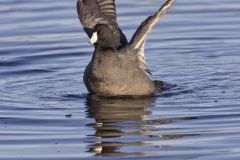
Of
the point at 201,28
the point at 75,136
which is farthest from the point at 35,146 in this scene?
the point at 201,28

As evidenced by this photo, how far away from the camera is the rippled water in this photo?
28.9ft

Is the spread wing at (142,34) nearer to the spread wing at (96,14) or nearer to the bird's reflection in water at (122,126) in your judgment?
the spread wing at (96,14)

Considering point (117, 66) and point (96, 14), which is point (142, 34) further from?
point (96, 14)

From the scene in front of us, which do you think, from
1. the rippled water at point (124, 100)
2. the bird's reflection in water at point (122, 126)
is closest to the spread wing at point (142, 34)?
the rippled water at point (124, 100)

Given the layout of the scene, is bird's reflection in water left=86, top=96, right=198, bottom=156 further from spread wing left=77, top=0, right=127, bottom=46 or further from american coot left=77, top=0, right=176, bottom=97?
spread wing left=77, top=0, right=127, bottom=46

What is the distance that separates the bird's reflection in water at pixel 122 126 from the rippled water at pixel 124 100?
0.01m

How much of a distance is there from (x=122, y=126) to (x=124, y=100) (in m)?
1.71

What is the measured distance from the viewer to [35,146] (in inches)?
348

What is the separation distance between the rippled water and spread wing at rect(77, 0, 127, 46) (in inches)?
30.1

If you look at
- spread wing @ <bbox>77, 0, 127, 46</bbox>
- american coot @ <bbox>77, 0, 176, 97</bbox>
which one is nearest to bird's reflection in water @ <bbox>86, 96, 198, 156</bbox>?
american coot @ <bbox>77, 0, 176, 97</bbox>

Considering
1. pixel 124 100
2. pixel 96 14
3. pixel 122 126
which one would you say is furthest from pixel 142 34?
pixel 122 126

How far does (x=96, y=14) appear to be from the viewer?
13.0m

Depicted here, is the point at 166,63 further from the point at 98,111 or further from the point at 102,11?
the point at 98,111

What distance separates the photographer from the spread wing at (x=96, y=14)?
12.7m
